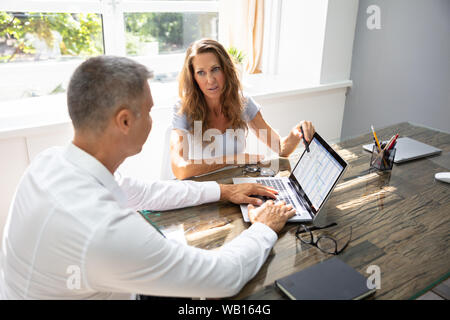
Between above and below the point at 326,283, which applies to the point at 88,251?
above

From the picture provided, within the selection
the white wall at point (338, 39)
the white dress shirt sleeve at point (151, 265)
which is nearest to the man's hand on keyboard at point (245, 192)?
the white dress shirt sleeve at point (151, 265)

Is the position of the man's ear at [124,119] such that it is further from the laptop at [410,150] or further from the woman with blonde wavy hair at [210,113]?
the laptop at [410,150]

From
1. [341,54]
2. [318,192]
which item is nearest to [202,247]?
[318,192]

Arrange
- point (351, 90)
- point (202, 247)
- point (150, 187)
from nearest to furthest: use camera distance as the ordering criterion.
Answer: point (202, 247)
point (150, 187)
point (351, 90)

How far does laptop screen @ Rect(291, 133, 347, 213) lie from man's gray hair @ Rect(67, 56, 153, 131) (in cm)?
67

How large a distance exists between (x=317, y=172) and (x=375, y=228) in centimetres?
27

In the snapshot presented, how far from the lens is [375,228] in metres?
1.22

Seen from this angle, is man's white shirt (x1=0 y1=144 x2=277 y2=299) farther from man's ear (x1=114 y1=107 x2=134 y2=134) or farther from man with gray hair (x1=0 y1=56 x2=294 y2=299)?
man's ear (x1=114 y1=107 x2=134 y2=134)

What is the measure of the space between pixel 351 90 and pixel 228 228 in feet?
8.22

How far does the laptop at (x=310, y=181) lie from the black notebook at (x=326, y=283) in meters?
0.27

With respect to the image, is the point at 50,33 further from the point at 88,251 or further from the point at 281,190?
the point at 88,251

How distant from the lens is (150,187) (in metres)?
1.34

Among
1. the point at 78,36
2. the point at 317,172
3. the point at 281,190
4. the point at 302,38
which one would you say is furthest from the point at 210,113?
the point at 302,38

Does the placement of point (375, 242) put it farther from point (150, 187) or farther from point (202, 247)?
point (150, 187)
